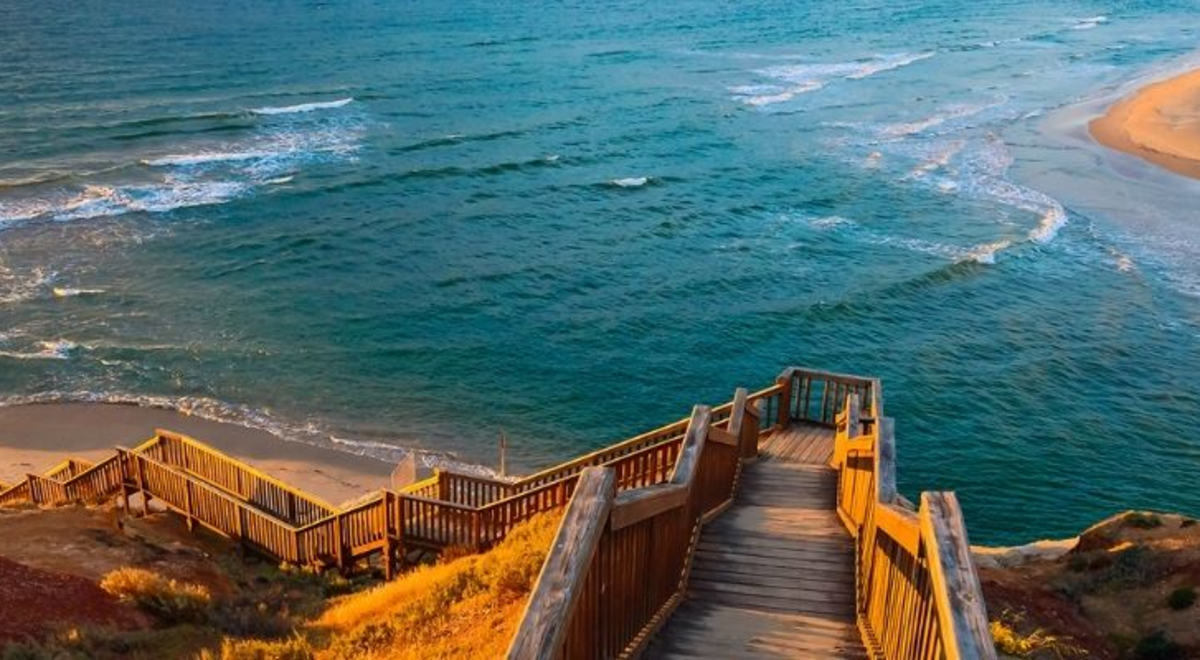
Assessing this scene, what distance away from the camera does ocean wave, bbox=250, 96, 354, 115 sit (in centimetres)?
5681

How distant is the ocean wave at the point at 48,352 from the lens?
91.8ft

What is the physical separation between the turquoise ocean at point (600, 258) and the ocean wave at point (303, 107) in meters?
0.30

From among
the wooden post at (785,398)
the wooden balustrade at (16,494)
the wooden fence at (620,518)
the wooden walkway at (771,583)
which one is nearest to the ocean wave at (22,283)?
the wooden balustrade at (16,494)

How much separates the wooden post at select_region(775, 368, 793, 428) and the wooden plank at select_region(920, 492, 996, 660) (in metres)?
9.63

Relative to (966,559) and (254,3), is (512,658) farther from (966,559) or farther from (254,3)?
(254,3)

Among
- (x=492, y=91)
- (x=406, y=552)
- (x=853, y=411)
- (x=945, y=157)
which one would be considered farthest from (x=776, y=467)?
(x=492, y=91)

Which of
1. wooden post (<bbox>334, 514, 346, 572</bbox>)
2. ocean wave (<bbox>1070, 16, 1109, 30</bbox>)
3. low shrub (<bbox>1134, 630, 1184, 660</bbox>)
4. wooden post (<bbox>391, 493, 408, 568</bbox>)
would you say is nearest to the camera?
low shrub (<bbox>1134, 630, 1184, 660</bbox>)

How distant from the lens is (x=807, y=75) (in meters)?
70.8

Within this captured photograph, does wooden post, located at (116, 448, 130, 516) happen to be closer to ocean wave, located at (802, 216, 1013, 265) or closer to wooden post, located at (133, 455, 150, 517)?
wooden post, located at (133, 455, 150, 517)

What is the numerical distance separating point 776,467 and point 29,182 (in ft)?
134

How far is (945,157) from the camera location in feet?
161

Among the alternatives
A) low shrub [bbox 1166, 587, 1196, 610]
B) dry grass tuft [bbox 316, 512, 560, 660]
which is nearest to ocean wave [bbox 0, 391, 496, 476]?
dry grass tuft [bbox 316, 512, 560, 660]

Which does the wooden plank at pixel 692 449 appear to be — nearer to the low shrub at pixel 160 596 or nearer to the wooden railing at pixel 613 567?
the wooden railing at pixel 613 567

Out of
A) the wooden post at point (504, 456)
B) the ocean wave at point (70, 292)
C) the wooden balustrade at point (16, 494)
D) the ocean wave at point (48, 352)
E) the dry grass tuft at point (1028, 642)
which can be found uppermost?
the dry grass tuft at point (1028, 642)
